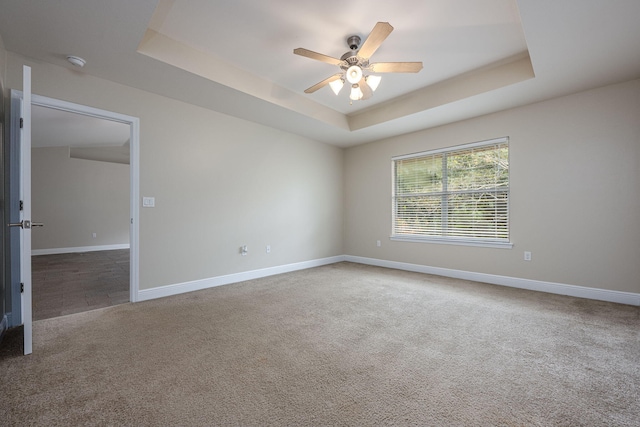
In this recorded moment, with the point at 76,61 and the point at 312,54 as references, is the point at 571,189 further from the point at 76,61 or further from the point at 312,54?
the point at 76,61

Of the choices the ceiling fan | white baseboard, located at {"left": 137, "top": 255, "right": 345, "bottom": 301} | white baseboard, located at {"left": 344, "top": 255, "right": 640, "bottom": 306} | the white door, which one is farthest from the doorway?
white baseboard, located at {"left": 344, "top": 255, "right": 640, "bottom": 306}

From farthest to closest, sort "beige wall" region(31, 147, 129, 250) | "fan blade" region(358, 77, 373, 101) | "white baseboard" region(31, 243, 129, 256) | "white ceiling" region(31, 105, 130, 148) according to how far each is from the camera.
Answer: "beige wall" region(31, 147, 129, 250) < "white baseboard" region(31, 243, 129, 256) < "white ceiling" region(31, 105, 130, 148) < "fan blade" region(358, 77, 373, 101)

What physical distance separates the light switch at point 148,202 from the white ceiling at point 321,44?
4.29 ft

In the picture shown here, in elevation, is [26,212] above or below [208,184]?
below

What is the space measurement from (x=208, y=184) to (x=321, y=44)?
2.36 m

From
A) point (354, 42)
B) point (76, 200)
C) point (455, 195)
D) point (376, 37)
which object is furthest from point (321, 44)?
point (76, 200)

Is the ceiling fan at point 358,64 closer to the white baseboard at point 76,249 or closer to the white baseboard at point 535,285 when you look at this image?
the white baseboard at point 535,285

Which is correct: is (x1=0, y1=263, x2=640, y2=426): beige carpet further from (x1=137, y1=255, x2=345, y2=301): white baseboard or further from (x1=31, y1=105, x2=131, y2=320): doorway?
(x1=31, y1=105, x2=131, y2=320): doorway

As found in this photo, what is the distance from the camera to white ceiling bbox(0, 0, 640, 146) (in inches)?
84.6

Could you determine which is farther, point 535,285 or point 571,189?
point 535,285

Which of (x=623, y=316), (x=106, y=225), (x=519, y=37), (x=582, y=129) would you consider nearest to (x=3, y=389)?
(x=519, y=37)

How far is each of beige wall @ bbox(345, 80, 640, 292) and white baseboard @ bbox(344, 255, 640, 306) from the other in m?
0.07

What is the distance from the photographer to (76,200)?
774 cm

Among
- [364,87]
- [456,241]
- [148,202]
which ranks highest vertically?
[364,87]
